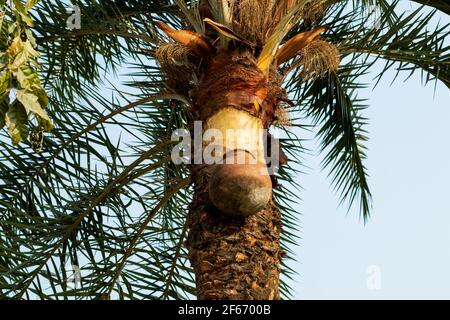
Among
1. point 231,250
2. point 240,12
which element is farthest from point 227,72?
point 231,250

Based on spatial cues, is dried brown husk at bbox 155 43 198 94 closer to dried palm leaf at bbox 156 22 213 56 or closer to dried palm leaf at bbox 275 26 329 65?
dried palm leaf at bbox 156 22 213 56

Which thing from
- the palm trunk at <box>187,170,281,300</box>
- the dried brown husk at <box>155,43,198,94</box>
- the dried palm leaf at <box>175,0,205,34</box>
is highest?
the dried palm leaf at <box>175,0,205,34</box>

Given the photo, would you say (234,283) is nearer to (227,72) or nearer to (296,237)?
(227,72)

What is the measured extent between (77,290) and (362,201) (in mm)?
2909

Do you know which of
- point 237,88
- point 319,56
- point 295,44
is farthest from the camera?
point 319,56

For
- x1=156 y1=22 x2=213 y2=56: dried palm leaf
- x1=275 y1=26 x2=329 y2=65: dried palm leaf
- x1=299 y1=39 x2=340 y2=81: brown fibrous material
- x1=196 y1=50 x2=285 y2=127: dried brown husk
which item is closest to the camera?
x1=196 y1=50 x2=285 y2=127: dried brown husk

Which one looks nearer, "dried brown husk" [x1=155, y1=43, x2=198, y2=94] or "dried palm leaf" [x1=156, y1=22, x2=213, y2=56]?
"dried palm leaf" [x1=156, y1=22, x2=213, y2=56]

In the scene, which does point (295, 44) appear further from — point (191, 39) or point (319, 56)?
point (191, 39)

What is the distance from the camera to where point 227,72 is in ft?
17.6

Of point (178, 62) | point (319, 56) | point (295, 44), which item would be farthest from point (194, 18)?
point (319, 56)

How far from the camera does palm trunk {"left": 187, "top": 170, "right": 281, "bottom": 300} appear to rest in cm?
477

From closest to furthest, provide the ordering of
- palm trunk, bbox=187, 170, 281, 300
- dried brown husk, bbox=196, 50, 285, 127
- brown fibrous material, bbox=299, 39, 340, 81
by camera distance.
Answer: palm trunk, bbox=187, 170, 281, 300 < dried brown husk, bbox=196, 50, 285, 127 < brown fibrous material, bbox=299, 39, 340, 81

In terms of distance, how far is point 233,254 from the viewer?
4855 mm
